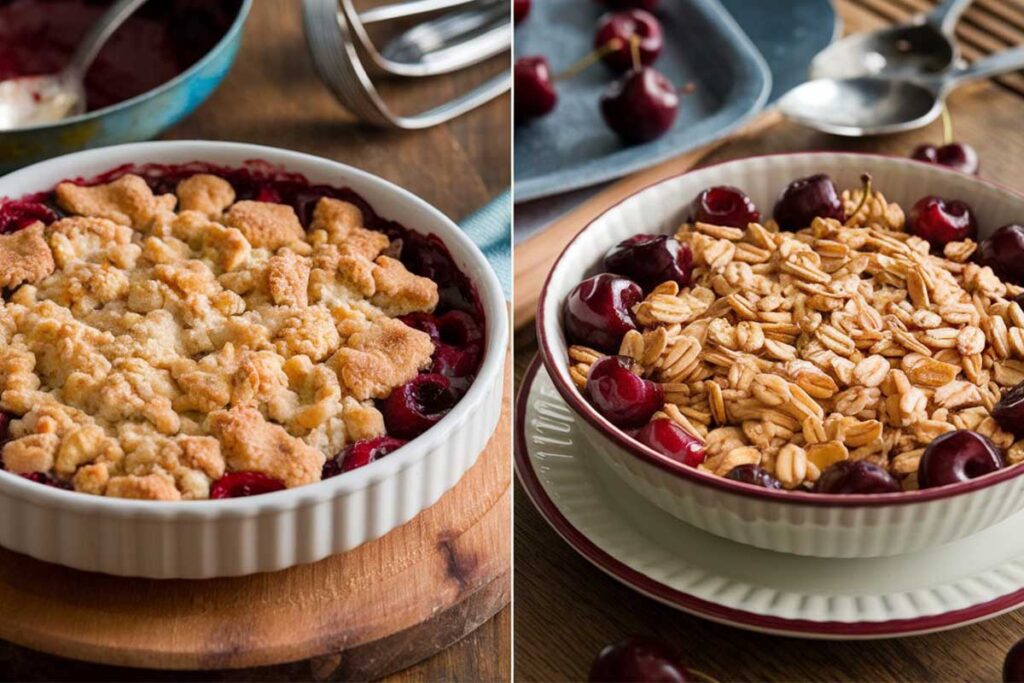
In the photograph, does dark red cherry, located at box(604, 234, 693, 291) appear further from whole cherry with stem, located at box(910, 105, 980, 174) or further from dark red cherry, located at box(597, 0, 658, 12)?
dark red cherry, located at box(597, 0, 658, 12)

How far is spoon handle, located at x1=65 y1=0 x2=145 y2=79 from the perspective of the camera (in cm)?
192

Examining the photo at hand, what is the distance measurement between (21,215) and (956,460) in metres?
0.98

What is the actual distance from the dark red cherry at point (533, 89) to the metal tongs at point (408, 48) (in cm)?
6

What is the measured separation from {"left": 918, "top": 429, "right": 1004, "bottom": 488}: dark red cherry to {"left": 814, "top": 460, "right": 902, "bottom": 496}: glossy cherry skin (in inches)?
1.2

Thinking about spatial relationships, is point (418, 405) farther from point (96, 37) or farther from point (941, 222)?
point (96, 37)

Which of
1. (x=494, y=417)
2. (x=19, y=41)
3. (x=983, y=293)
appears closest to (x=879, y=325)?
(x=983, y=293)

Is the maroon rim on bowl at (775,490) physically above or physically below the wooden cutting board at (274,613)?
above

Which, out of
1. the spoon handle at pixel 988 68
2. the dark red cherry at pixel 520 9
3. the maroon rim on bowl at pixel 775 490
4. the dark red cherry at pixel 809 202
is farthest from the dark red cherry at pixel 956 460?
the dark red cherry at pixel 520 9

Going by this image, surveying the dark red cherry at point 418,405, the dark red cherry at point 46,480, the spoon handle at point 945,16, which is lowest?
the spoon handle at point 945,16

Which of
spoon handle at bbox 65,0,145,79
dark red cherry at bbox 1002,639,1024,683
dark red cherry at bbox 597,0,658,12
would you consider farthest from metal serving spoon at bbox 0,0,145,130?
dark red cherry at bbox 1002,639,1024,683

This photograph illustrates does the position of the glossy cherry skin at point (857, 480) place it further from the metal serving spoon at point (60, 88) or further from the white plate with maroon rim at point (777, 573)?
the metal serving spoon at point (60, 88)

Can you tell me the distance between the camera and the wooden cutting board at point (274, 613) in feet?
3.78

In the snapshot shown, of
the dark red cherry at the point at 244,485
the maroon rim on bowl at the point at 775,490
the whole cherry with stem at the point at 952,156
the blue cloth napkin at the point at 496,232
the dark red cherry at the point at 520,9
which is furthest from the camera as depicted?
the dark red cherry at the point at 520,9

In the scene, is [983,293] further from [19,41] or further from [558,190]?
[19,41]
